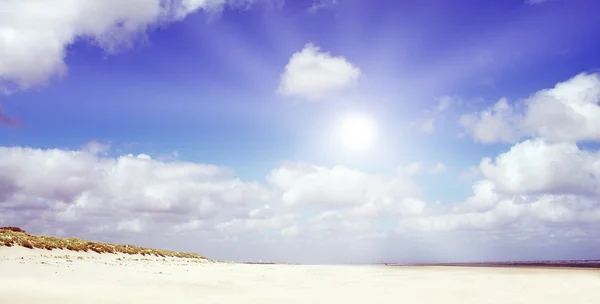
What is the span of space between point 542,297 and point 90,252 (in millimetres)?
38122

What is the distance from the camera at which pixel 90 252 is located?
1539 inches

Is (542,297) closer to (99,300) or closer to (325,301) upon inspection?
(325,301)

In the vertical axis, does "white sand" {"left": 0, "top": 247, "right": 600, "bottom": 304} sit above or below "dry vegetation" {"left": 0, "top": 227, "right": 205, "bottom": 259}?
below

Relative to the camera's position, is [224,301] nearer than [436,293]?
Yes

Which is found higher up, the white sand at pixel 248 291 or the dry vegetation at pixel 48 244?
the dry vegetation at pixel 48 244

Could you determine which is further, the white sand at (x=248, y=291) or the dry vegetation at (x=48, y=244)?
the dry vegetation at (x=48, y=244)

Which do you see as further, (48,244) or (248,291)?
(48,244)

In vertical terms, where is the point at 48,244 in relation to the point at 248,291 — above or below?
above

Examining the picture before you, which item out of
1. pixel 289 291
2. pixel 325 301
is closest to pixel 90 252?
pixel 289 291

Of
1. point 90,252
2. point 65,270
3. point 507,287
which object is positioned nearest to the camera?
point 507,287

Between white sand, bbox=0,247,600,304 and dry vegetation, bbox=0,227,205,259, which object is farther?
dry vegetation, bbox=0,227,205,259

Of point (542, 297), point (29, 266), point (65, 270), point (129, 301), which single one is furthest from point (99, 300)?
point (542, 297)

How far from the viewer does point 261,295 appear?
17203 mm

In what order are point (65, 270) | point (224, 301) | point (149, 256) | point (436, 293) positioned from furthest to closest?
point (149, 256)
point (65, 270)
point (436, 293)
point (224, 301)
